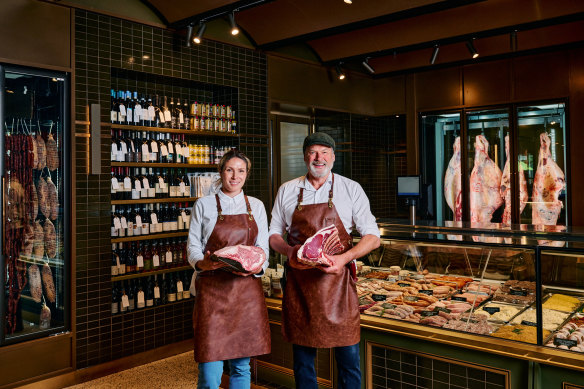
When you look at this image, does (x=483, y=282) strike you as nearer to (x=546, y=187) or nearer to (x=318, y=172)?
(x=318, y=172)

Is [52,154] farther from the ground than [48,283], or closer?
farther from the ground

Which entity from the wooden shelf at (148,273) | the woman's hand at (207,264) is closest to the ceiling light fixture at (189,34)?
the wooden shelf at (148,273)

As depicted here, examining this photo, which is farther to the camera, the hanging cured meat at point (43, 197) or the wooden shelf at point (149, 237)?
the wooden shelf at point (149, 237)

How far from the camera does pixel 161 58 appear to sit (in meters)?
4.69

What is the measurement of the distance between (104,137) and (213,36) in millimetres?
1658

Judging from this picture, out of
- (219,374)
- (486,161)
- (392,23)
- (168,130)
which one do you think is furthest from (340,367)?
(486,161)

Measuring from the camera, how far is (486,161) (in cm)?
633

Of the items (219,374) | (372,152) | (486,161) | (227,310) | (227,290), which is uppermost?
(372,152)

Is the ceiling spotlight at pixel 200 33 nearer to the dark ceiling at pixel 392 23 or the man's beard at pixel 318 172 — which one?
the dark ceiling at pixel 392 23

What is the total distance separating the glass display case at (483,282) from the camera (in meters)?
2.56

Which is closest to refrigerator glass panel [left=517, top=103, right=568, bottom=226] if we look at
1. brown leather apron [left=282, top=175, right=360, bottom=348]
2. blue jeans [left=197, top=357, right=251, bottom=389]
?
brown leather apron [left=282, top=175, right=360, bottom=348]

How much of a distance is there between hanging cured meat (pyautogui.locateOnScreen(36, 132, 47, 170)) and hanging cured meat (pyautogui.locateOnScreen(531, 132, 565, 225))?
5353 millimetres

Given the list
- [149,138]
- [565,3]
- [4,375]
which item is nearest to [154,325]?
[4,375]

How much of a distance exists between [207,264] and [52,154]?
231 centimetres
